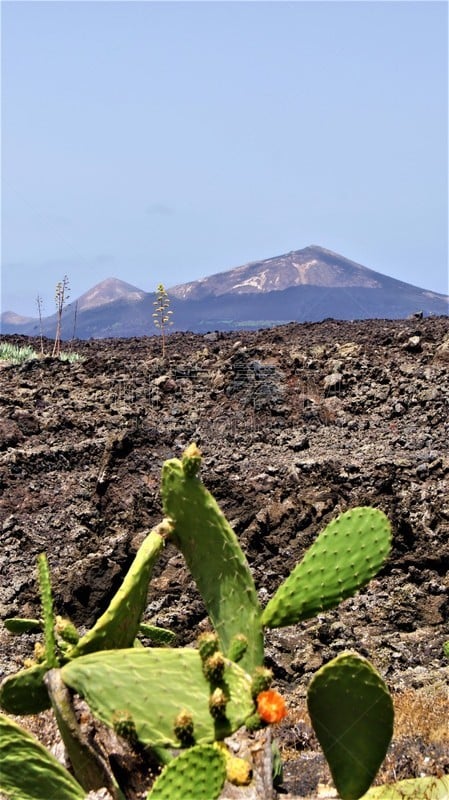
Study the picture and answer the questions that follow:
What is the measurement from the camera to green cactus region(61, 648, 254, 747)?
275 cm

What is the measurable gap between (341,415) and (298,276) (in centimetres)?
10276

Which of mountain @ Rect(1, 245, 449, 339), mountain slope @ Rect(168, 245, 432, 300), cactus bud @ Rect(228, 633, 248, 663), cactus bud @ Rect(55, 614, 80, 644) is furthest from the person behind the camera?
mountain slope @ Rect(168, 245, 432, 300)

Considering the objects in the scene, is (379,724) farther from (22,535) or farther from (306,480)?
(22,535)

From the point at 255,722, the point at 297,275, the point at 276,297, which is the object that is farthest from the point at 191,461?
the point at 276,297

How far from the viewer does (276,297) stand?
11856cm

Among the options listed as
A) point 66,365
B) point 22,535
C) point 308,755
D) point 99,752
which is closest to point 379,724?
point 99,752

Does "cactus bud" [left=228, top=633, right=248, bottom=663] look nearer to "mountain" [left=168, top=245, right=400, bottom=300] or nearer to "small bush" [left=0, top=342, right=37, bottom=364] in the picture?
"small bush" [left=0, top=342, right=37, bottom=364]

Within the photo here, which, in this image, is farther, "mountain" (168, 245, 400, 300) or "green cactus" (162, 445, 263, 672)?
"mountain" (168, 245, 400, 300)

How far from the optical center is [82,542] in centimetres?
848

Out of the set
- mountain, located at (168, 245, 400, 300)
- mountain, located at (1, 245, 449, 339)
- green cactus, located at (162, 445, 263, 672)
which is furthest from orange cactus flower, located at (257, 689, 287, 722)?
mountain, located at (168, 245, 400, 300)


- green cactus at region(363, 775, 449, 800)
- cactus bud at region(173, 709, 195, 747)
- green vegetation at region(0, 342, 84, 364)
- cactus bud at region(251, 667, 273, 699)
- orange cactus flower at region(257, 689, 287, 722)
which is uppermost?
green vegetation at region(0, 342, 84, 364)

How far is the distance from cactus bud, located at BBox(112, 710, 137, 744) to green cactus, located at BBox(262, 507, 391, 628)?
0.73m

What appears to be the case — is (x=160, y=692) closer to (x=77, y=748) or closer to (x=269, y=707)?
(x=269, y=707)

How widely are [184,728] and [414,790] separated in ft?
4.36
